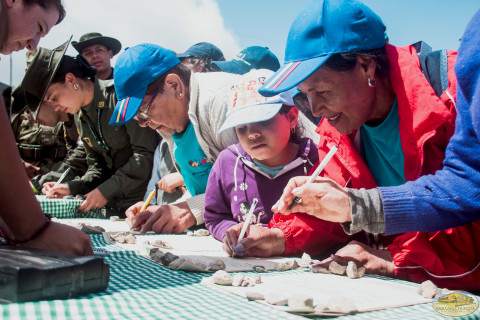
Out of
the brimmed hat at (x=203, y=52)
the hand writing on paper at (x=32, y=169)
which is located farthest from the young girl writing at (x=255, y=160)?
the hand writing on paper at (x=32, y=169)

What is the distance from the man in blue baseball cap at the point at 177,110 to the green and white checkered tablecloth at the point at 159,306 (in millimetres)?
1055

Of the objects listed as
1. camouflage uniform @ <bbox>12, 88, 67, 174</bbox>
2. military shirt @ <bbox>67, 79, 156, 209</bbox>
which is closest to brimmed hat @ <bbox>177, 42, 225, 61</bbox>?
military shirt @ <bbox>67, 79, 156, 209</bbox>

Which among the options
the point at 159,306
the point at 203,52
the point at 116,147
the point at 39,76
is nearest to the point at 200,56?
the point at 203,52

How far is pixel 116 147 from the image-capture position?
3.13 meters

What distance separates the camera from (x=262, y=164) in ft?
6.02

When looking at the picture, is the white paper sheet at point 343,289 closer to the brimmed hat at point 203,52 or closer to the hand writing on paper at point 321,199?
the hand writing on paper at point 321,199

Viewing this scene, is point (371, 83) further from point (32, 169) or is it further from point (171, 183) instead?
point (32, 169)

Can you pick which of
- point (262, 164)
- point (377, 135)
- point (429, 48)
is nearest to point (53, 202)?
point (262, 164)

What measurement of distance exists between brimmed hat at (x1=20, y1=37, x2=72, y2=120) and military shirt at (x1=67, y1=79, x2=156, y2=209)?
34 cm

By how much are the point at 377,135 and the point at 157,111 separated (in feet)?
4.04

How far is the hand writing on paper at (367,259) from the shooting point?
1.20m

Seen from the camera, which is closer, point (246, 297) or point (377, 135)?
point (246, 297)

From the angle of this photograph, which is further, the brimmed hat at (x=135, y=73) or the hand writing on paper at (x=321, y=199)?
the brimmed hat at (x=135, y=73)

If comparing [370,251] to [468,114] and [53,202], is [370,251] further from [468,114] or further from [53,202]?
[53,202]
